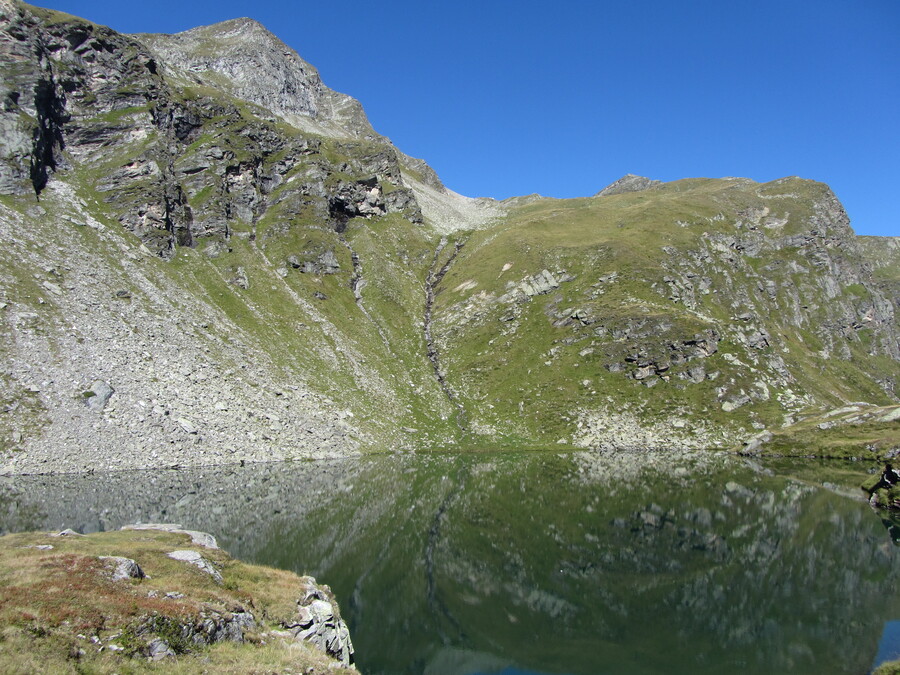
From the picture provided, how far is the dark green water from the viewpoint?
25.4m

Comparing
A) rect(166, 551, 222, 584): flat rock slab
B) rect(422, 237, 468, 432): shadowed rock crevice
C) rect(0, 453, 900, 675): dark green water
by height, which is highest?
rect(422, 237, 468, 432): shadowed rock crevice

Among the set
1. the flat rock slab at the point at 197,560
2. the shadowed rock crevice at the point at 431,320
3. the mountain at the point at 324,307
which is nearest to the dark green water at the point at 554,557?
the flat rock slab at the point at 197,560

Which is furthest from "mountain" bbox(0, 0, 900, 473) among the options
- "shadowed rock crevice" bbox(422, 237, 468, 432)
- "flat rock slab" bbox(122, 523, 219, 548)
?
"flat rock slab" bbox(122, 523, 219, 548)

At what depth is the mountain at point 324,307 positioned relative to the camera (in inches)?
3255

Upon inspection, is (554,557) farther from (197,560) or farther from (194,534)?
(194,534)

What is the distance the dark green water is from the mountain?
78.1 feet

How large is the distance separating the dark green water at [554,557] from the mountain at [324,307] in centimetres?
2379

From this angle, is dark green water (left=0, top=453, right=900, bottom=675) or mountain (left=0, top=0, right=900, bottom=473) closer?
dark green water (left=0, top=453, right=900, bottom=675)

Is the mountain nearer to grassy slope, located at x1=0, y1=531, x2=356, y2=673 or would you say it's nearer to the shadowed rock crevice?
the shadowed rock crevice

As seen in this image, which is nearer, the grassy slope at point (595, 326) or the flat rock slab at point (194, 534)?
the flat rock slab at point (194, 534)

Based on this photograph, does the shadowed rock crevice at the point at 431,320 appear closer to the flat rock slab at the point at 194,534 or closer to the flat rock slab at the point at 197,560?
the flat rock slab at the point at 194,534

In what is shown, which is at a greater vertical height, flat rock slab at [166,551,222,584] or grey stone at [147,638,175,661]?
grey stone at [147,638,175,661]

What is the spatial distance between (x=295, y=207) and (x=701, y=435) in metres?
125

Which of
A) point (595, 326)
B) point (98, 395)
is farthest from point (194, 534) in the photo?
point (595, 326)
